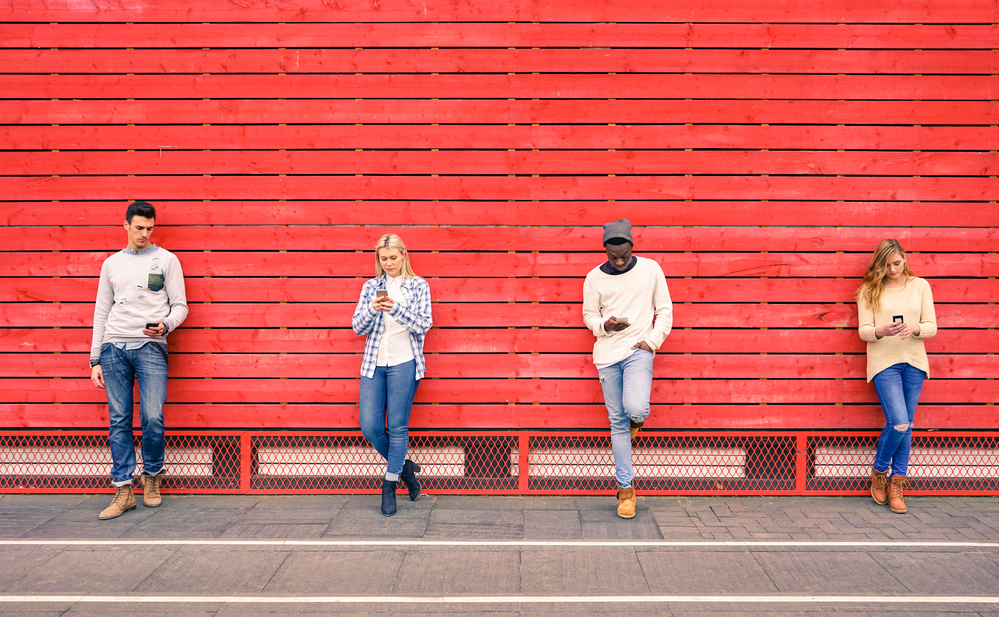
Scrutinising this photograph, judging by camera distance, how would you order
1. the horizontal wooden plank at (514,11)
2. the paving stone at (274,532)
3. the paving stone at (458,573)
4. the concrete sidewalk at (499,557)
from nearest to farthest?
1. the concrete sidewalk at (499,557)
2. the paving stone at (458,573)
3. the paving stone at (274,532)
4. the horizontal wooden plank at (514,11)

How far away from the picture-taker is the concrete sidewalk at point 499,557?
128 inches

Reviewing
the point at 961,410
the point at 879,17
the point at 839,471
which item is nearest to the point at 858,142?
the point at 879,17

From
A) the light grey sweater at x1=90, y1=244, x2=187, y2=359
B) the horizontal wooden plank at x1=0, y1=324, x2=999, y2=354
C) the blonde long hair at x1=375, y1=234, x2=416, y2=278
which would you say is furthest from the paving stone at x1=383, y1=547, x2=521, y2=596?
the light grey sweater at x1=90, y1=244, x2=187, y2=359

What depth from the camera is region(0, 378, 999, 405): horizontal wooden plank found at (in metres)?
4.96

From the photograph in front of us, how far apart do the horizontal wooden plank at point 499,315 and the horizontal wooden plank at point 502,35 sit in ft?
7.21

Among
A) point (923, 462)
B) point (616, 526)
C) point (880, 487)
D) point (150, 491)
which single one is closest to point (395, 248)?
point (616, 526)

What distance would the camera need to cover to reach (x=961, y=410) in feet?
16.3

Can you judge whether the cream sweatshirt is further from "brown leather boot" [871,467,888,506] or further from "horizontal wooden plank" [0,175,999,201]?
"brown leather boot" [871,467,888,506]

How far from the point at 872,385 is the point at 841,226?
138 cm

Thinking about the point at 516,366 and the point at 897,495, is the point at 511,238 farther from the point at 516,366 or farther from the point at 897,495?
the point at 897,495

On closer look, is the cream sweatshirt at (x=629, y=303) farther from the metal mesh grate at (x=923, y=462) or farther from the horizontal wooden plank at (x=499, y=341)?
the metal mesh grate at (x=923, y=462)

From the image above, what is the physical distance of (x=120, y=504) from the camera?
450 cm

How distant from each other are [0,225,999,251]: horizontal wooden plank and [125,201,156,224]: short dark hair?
14.5 inches

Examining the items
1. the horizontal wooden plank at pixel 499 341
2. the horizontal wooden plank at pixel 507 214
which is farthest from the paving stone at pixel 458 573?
the horizontal wooden plank at pixel 507 214
